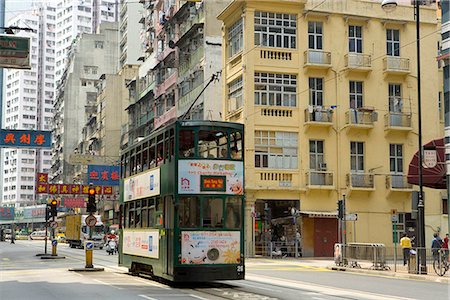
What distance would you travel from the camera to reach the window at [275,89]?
138 feet

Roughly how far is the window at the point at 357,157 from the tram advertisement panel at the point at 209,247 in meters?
25.6

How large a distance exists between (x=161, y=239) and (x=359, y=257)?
43.4ft

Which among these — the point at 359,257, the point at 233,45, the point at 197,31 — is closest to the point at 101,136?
the point at 197,31

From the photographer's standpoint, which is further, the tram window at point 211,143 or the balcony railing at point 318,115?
the balcony railing at point 318,115

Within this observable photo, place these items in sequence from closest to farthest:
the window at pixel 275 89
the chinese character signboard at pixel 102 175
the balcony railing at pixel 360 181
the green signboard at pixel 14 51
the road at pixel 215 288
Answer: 1. the road at pixel 215 288
2. the green signboard at pixel 14 51
3. the window at pixel 275 89
4. the balcony railing at pixel 360 181
5. the chinese character signboard at pixel 102 175

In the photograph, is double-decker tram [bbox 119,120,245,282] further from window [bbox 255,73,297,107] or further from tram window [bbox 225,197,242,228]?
window [bbox 255,73,297,107]

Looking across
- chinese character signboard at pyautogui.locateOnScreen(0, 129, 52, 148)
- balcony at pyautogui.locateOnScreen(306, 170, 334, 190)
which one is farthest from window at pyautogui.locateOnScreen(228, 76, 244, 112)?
chinese character signboard at pyautogui.locateOnScreen(0, 129, 52, 148)

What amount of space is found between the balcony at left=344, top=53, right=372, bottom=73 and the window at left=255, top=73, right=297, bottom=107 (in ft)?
12.1

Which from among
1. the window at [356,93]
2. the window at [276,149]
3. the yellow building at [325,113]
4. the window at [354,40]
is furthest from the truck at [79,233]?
the window at [354,40]

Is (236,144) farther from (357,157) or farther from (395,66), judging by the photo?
(395,66)

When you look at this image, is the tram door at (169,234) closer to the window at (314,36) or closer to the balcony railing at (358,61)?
the window at (314,36)

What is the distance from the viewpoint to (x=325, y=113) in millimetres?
42750

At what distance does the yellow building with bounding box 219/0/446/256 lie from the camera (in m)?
41.8

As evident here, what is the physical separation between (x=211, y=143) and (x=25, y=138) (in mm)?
8736
